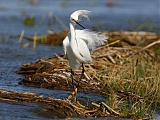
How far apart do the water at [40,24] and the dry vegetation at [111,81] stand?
10.6 inches

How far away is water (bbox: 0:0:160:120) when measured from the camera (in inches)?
331

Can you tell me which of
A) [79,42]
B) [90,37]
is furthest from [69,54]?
[90,37]

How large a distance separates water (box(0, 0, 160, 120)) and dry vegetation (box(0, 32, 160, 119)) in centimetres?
27

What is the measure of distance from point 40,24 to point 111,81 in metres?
9.65

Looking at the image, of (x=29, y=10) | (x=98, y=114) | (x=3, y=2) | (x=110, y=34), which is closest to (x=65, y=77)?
(x=98, y=114)

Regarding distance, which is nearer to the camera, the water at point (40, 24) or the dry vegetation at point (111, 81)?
the dry vegetation at point (111, 81)

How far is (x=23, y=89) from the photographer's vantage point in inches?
340

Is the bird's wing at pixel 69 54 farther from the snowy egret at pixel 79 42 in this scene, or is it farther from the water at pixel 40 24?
the water at pixel 40 24

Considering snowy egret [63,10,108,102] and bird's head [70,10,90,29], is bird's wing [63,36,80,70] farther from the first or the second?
bird's head [70,10,90,29]

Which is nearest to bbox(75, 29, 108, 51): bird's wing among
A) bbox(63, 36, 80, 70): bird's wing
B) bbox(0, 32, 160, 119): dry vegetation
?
bbox(63, 36, 80, 70): bird's wing

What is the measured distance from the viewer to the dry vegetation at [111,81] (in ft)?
23.0

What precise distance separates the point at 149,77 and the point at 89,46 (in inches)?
55.3

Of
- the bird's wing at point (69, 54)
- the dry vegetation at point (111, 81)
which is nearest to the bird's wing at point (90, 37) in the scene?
the bird's wing at point (69, 54)

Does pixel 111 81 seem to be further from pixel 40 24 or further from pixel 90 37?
pixel 40 24
